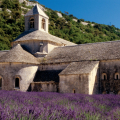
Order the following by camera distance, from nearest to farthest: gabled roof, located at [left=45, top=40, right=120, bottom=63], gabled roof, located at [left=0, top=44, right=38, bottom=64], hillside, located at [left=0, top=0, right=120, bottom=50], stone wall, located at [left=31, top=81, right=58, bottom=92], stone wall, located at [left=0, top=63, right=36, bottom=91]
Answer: gabled roof, located at [left=45, top=40, right=120, bottom=63]
stone wall, located at [left=31, top=81, right=58, bottom=92]
stone wall, located at [left=0, top=63, right=36, bottom=91]
gabled roof, located at [left=0, top=44, right=38, bottom=64]
hillside, located at [left=0, top=0, right=120, bottom=50]

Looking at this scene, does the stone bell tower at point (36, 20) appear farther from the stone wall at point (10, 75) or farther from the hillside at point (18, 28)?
the hillside at point (18, 28)

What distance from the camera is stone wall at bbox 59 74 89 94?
22.6 metres

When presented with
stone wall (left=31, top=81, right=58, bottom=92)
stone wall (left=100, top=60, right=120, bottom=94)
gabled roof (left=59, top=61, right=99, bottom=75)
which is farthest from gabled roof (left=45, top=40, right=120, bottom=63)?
stone wall (left=31, top=81, right=58, bottom=92)

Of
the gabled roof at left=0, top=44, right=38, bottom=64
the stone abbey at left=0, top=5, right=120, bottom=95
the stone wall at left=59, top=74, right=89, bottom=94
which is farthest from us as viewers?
the gabled roof at left=0, top=44, right=38, bottom=64

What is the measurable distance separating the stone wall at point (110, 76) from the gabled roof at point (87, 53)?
663 millimetres

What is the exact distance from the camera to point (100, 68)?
24.9m

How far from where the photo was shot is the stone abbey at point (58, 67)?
77.4 ft

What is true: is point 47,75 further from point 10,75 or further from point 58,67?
point 10,75

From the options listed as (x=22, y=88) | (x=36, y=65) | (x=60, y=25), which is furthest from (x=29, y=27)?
(x=60, y=25)

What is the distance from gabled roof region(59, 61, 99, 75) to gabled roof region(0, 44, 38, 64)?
18.7 feet

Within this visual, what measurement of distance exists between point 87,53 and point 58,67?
4.26 metres

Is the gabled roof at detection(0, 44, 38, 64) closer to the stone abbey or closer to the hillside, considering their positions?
the stone abbey

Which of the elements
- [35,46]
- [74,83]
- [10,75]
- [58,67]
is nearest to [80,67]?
[74,83]

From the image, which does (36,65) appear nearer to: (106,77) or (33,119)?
(106,77)
